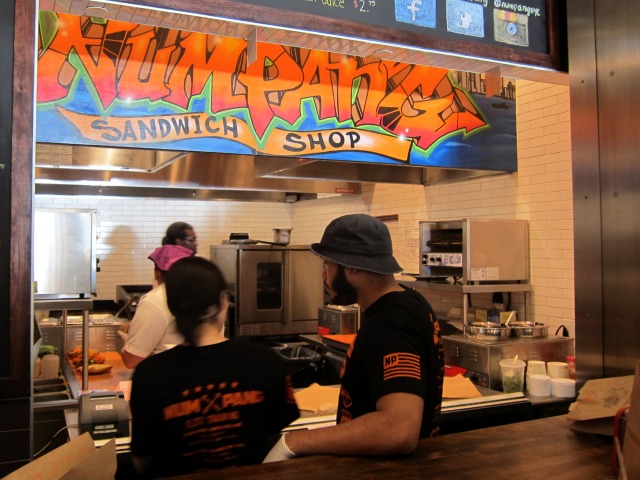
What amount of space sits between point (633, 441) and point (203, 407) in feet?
3.54

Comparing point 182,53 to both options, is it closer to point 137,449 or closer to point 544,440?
point 137,449

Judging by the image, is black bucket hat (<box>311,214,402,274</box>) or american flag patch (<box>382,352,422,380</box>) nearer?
american flag patch (<box>382,352,422,380</box>)

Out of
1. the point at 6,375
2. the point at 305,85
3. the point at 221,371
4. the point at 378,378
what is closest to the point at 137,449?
the point at 221,371

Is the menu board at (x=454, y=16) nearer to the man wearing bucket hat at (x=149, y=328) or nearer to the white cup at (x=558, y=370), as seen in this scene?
the man wearing bucket hat at (x=149, y=328)

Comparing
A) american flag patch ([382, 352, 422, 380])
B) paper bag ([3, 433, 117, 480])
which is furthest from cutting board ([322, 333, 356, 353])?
paper bag ([3, 433, 117, 480])

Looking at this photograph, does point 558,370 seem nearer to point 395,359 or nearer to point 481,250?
point 481,250

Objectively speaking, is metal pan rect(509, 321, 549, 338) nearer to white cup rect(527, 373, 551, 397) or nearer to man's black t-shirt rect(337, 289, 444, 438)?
white cup rect(527, 373, 551, 397)

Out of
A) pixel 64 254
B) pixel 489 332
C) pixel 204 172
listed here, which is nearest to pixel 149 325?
pixel 64 254

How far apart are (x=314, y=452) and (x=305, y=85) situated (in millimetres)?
2751

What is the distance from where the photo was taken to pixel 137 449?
5.43 ft

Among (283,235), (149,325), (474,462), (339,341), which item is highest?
(283,235)

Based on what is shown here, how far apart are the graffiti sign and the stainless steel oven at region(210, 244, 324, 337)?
2.61m

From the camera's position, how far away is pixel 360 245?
182 cm

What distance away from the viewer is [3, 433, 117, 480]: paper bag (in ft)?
3.74
